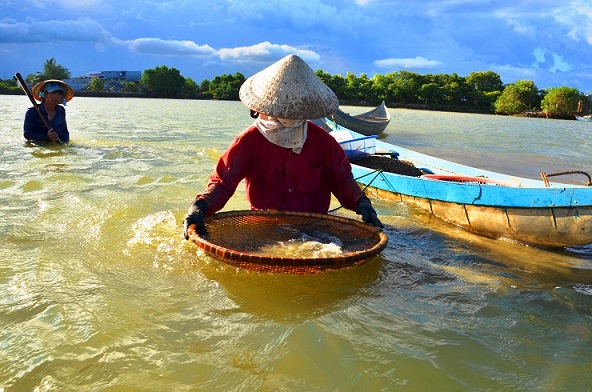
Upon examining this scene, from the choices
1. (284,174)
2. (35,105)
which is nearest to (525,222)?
(284,174)

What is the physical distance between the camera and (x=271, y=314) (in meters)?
2.54

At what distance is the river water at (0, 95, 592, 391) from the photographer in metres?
2.03

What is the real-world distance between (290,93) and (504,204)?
240 cm

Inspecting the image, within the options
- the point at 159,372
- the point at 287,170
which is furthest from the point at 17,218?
the point at 159,372

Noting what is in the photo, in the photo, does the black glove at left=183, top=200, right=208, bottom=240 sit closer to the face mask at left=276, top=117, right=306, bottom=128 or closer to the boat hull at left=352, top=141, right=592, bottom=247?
the face mask at left=276, top=117, right=306, bottom=128

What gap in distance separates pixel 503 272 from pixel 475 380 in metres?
1.65

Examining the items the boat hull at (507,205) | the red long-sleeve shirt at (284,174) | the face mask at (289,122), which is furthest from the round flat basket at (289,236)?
the boat hull at (507,205)

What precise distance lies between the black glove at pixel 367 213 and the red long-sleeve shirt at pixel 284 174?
0.23 feet

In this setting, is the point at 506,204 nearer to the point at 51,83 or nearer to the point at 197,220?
the point at 197,220

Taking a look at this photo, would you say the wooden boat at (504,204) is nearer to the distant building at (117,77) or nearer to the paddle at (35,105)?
the paddle at (35,105)

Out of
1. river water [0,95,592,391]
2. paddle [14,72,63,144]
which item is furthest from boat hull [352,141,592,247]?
paddle [14,72,63,144]

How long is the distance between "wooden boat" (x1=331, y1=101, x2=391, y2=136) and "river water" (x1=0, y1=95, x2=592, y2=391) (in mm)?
9904

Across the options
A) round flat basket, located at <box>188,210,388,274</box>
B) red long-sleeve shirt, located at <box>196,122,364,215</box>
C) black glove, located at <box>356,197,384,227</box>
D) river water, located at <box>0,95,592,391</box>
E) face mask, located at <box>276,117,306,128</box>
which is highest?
face mask, located at <box>276,117,306,128</box>

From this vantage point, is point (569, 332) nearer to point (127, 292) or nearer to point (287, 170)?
point (287, 170)
